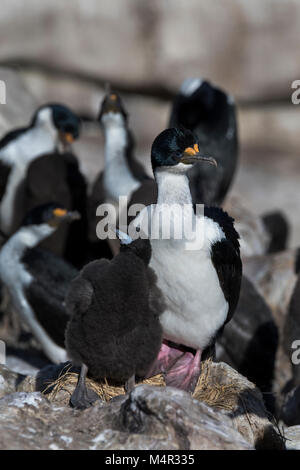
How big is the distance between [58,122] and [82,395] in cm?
487

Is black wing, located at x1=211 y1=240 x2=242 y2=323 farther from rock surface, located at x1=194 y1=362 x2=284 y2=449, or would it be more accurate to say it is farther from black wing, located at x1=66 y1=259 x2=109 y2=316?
black wing, located at x1=66 y1=259 x2=109 y2=316

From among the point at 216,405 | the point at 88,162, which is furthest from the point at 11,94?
the point at 216,405

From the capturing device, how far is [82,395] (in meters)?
4.96

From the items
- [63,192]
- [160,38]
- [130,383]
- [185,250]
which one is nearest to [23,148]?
[63,192]

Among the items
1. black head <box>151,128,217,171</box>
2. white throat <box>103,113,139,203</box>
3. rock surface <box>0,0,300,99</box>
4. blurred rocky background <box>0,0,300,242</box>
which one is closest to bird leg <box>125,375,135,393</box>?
black head <box>151,128,217,171</box>

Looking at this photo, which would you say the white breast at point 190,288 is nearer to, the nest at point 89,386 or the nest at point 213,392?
the nest at point 213,392

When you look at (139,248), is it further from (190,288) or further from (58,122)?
(58,122)

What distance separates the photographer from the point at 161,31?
44.7 ft

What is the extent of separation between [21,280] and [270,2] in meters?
7.54

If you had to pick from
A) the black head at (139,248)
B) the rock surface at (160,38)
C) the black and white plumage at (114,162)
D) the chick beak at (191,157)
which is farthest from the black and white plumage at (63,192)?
the rock surface at (160,38)

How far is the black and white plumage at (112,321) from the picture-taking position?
5.06 meters

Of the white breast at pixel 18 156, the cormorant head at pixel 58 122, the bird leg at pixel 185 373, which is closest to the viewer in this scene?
the bird leg at pixel 185 373

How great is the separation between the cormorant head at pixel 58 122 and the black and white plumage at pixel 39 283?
157 cm
